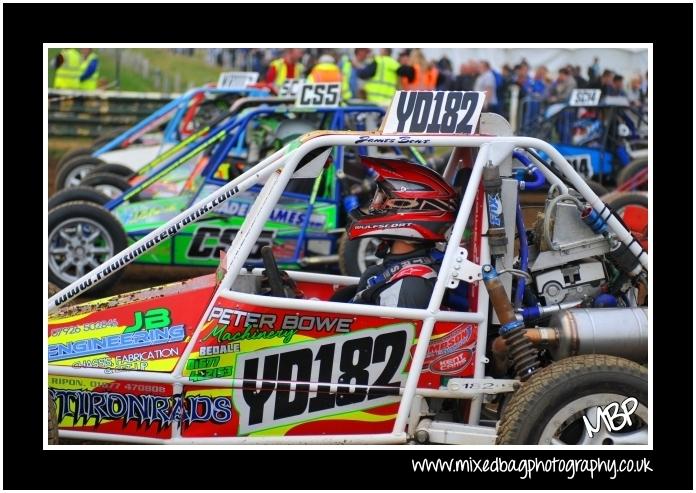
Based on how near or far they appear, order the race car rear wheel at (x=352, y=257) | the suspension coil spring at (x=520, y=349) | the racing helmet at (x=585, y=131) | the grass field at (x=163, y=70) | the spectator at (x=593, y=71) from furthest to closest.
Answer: the grass field at (x=163, y=70) < the spectator at (x=593, y=71) < the racing helmet at (x=585, y=131) < the race car rear wheel at (x=352, y=257) < the suspension coil spring at (x=520, y=349)

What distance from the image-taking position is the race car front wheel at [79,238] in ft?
28.3

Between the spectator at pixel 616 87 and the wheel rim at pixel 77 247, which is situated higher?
the spectator at pixel 616 87

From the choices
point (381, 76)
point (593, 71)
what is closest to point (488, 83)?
point (593, 71)

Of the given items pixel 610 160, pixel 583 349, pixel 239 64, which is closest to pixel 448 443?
pixel 583 349

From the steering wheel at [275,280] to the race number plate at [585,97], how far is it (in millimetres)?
9492

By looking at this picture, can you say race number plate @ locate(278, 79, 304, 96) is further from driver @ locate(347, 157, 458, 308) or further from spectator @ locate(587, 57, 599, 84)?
spectator @ locate(587, 57, 599, 84)

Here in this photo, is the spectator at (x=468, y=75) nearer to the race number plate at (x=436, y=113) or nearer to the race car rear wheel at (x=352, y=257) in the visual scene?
the race car rear wheel at (x=352, y=257)

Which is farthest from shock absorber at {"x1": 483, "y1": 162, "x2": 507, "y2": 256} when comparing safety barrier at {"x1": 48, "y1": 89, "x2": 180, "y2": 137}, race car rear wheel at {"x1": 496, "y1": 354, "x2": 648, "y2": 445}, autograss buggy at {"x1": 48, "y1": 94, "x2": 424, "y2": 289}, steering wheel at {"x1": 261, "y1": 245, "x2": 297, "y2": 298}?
safety barrier at {"x1": 48, "y1": 89, "x2": 180, "y2": 137}

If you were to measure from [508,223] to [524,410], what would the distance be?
909 mm

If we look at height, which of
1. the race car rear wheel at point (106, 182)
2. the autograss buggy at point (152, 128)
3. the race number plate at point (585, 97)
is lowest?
the race car rear wheel at point (106, 182)

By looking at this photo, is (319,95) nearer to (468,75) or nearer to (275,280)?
(275,280)

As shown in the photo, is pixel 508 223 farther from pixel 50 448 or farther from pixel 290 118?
pixel 290 118

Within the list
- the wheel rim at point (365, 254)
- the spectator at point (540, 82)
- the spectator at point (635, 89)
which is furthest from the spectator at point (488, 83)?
the wheel rim at point (365, 254)

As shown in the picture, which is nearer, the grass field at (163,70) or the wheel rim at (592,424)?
the wheel rim at (592,424)
